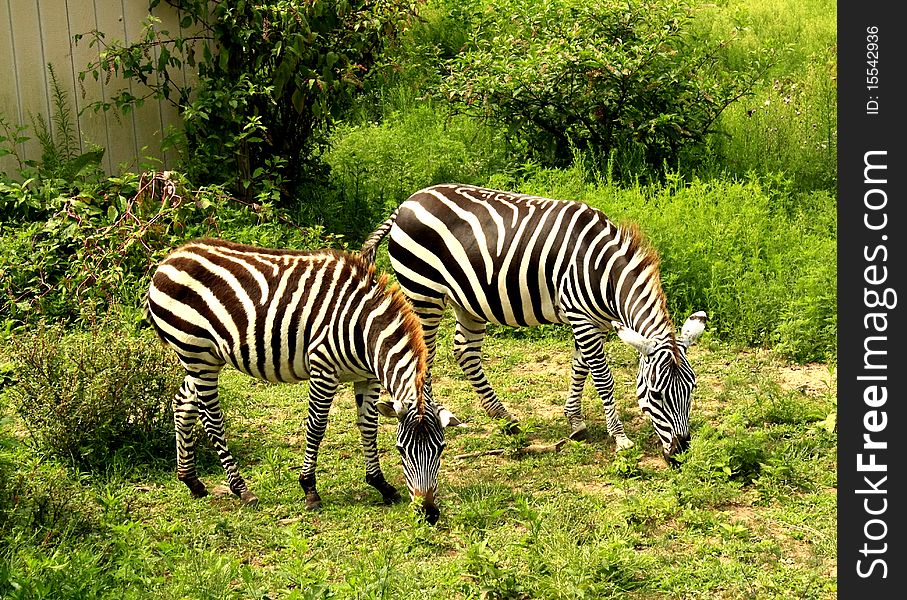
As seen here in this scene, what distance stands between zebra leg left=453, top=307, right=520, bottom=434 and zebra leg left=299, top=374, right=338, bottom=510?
5.60 ft

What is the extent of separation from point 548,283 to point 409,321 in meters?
1.52

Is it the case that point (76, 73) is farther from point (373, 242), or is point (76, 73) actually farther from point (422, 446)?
point (422, 446)

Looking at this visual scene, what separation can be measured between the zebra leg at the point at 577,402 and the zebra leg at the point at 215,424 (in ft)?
7.44

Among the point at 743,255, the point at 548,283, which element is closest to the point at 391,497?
the point at 548,283

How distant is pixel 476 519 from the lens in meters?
5.80

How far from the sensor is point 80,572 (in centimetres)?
504

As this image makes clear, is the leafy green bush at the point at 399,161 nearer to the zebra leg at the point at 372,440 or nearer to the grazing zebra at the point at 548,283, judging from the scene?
the grazing zebra at the point at 548,283

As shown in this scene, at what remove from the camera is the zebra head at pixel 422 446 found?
561 cm

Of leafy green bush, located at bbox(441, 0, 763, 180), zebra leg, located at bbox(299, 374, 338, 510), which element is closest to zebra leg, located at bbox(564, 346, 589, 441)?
zebra leg, located at bbox(299, 374, 338, 510)

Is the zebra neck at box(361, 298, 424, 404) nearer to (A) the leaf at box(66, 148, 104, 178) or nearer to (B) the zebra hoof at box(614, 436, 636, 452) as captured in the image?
(B) the zebra hoof at box(614, 436, 636, 452)

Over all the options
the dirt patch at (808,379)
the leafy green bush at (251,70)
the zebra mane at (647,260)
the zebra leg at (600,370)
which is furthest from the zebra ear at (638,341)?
the leafy green bush at (251,70)
